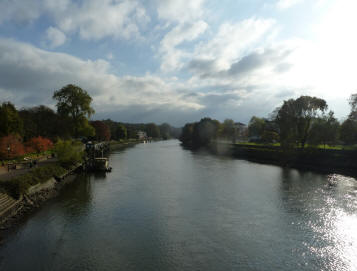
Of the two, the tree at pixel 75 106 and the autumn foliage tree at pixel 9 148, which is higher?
the tree at pixel 75 106

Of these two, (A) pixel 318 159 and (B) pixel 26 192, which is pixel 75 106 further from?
(A) pixel 318 159

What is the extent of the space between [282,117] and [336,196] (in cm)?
4109

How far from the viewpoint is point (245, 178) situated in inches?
1796

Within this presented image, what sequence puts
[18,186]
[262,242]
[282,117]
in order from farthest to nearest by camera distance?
[282,117] → [18,186] → [262,242]

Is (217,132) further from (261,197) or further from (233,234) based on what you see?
(233,234)

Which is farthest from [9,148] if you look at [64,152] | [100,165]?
[100,165]

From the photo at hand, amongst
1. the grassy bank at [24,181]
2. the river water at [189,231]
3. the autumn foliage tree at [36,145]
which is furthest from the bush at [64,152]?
the river water at [189,231]

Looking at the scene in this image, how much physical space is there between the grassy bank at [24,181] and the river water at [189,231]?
3.33 meters

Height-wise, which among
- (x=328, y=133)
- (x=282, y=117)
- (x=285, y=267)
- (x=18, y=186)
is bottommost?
(x=285, y=267)

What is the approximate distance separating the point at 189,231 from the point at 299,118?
59678 mm

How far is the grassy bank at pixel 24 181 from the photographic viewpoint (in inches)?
1038

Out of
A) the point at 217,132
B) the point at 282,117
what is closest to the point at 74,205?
the point at 282,117

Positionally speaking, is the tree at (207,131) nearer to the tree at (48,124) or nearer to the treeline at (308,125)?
the treeline at (308,125)

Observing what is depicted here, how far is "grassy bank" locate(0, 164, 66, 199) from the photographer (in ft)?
86.5
